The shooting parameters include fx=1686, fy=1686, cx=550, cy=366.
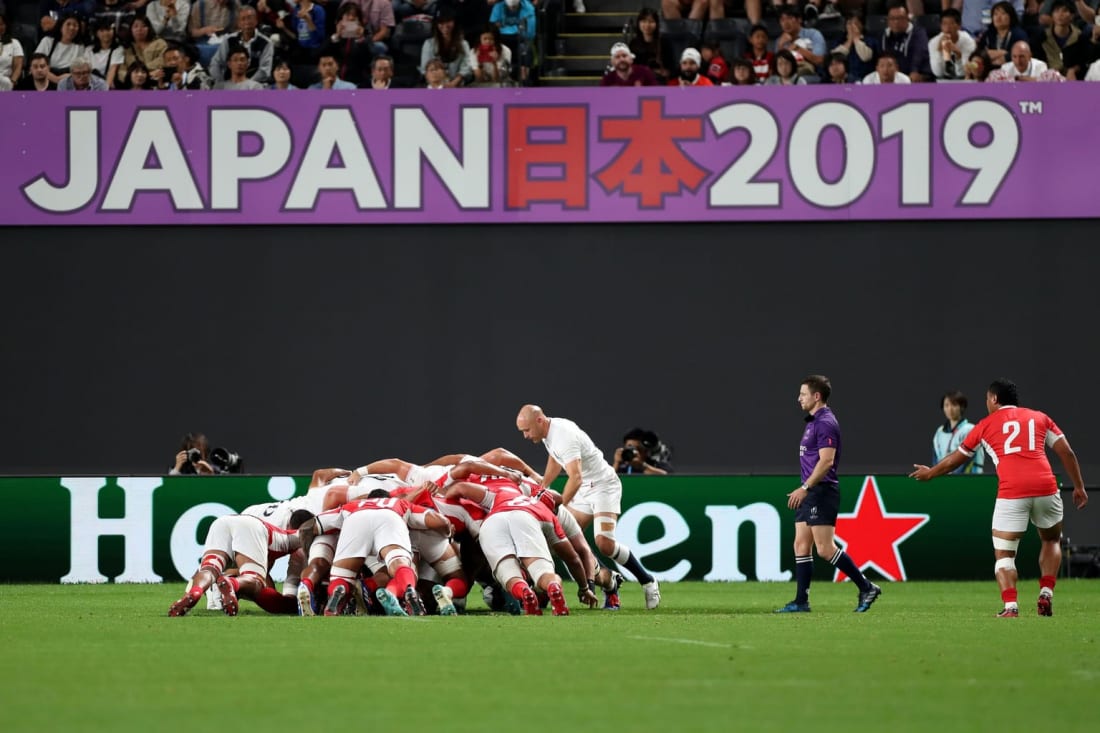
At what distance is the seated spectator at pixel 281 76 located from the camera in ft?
76.0

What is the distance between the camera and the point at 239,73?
76.4 feet

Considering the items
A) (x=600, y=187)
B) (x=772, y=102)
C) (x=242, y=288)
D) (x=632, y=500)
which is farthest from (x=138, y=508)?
(x=772, y=102)

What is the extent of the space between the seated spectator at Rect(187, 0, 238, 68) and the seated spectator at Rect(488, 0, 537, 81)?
3.83 m

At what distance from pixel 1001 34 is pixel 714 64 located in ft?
Answer: 12.7

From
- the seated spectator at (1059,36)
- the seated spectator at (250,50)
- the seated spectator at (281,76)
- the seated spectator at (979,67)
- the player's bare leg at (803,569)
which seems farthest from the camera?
the seated spectator at (250,50)

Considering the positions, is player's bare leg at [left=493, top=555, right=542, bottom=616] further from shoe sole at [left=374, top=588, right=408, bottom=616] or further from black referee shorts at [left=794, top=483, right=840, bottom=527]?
black referee shorts at [left=794, top=483, right=840, bottom=527]

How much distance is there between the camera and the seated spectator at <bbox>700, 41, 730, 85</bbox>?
23219 millimetres

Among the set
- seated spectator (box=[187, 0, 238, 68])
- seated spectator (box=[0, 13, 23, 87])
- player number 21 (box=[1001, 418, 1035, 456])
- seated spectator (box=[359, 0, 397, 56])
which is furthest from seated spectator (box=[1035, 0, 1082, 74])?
seated spectator (box=[0, 13, 23, 87])

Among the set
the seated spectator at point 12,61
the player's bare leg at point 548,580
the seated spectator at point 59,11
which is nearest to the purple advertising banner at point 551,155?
the seated spectator at point 12,61

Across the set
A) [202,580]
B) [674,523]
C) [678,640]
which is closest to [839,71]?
[674,523]

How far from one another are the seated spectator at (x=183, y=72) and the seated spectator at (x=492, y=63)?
3.77 meters

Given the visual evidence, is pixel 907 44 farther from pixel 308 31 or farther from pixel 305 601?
pixel 305 601

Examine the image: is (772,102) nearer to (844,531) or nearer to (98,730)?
(844,531)

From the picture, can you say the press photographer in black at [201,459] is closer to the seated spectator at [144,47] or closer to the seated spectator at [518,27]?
the seated spectator at [144,47]
